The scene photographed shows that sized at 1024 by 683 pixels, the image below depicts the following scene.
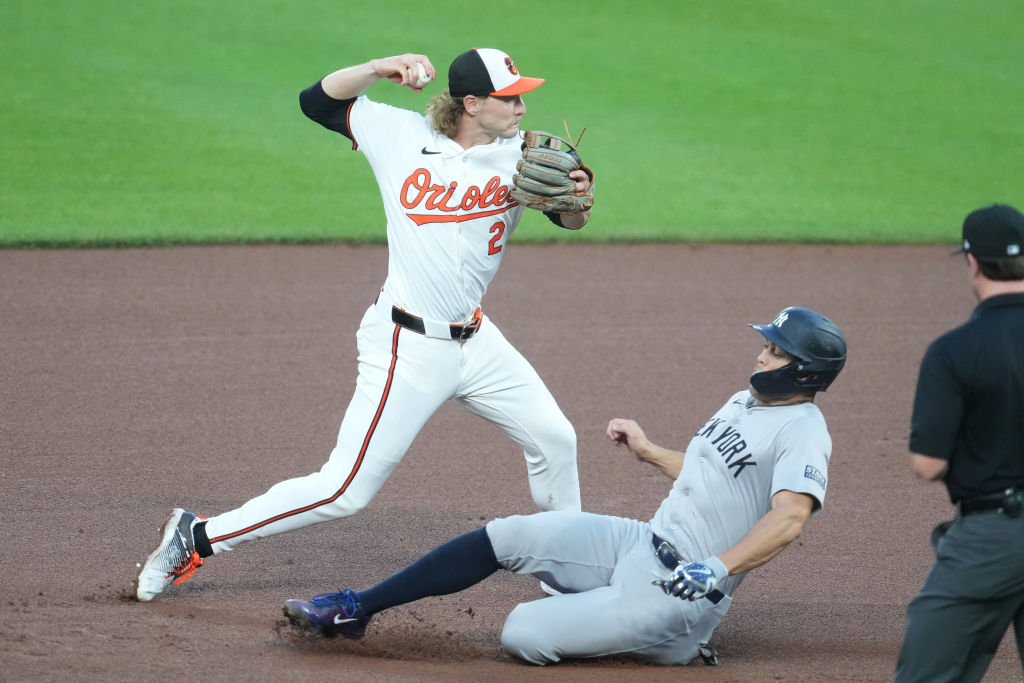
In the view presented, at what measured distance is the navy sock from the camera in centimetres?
410

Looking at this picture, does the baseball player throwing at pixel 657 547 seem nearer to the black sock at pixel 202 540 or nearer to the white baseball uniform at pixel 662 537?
the white baseball uniform at pixel 662 537

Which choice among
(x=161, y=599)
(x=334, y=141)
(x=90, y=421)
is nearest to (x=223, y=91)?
(x=334, y=141)

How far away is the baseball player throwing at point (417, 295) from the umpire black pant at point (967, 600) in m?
1.80

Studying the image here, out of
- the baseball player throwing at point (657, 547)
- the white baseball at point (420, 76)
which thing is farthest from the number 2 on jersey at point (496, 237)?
the baseball player throwing at point (657, 547)

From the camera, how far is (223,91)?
15.2 m

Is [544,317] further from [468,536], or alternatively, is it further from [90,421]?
[468,536]

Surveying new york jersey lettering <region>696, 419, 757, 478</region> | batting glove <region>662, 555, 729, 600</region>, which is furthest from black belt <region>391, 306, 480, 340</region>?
batting glove <region>662, 555, 729, 600</region>

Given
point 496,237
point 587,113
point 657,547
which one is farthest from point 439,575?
point 587,113

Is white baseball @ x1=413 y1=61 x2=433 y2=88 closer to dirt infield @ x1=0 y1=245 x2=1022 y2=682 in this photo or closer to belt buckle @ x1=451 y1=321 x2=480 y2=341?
belt buckle @ x1=451 y1=321 x2=480 y2=341

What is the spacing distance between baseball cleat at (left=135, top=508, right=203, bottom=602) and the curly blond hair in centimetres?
183

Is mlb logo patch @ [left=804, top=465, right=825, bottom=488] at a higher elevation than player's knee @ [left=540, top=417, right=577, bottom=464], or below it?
higher

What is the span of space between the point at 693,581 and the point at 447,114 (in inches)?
82.0

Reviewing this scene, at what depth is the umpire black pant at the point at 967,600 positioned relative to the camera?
318cm

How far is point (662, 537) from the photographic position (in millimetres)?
4172
